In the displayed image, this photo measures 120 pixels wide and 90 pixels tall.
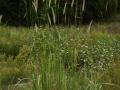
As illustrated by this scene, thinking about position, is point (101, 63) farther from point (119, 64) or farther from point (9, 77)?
point (9, 77)

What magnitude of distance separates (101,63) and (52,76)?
1.55 meters

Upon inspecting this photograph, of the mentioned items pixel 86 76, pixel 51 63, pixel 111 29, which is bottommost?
pixel 111 29

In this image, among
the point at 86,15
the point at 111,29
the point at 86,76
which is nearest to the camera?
the point at 86,76

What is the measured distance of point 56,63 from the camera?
365 cm

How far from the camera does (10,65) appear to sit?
5805 mm

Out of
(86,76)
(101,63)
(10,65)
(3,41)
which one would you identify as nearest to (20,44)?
(3,41)

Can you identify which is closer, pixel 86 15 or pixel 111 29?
pixel 111 29

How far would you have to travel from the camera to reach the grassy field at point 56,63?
3623mm

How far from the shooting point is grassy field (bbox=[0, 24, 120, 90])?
362 cm

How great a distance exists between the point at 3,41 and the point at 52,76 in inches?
140

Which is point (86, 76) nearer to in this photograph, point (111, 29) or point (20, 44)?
point (20, 44)

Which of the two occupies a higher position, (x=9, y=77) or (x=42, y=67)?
(x=42, y=67)

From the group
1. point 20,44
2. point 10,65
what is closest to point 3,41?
point 20,44

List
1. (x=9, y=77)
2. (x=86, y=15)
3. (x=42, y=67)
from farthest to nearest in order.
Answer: (x=86, y=15)
(x=9, y=77)
(x=42, y=67)
